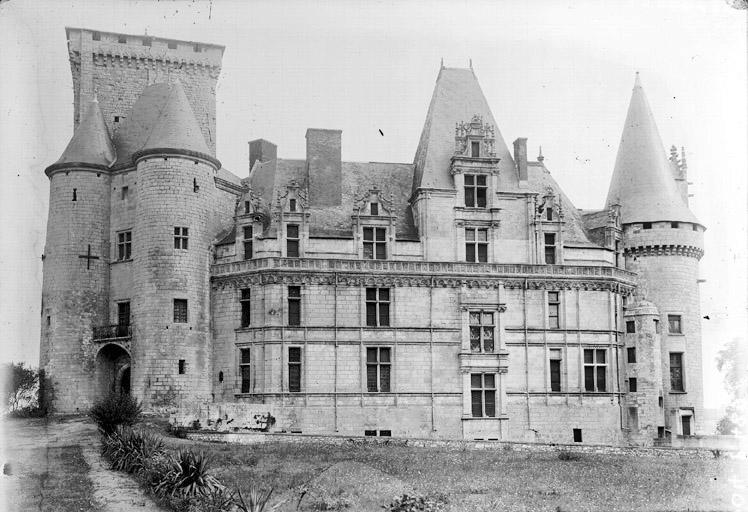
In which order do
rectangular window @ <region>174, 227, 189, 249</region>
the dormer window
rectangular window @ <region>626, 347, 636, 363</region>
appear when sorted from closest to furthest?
1. rectangular window @ <region>174, 227, 189, 249</region>
2. rectangular window @ <region>626, 347, 636, 363</region>
3. the dormer window

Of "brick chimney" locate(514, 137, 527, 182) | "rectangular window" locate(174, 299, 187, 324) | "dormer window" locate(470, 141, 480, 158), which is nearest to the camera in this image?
"rectangular window" locate(174, 299, 187, 324)

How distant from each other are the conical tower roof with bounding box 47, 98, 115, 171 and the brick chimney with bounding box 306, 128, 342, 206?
8.89m

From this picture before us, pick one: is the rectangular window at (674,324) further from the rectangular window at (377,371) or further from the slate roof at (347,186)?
the rectangular window at (377,371)

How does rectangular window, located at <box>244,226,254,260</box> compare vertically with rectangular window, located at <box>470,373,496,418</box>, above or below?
above

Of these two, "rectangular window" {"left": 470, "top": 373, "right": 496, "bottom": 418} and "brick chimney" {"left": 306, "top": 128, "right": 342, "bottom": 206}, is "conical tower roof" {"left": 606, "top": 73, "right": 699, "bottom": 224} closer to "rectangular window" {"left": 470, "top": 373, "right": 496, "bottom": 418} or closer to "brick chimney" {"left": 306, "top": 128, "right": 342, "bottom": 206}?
"rectangular window" {"left": 470, "top": 373, "right": 496, "bottom": 418}

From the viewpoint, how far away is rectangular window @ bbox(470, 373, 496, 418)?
133 feet

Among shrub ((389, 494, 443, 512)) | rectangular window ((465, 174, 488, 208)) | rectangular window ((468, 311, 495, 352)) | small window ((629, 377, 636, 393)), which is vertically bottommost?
shrub ((389, 494, 443, 512))

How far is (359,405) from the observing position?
39.9 m

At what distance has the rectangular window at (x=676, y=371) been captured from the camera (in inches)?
1698

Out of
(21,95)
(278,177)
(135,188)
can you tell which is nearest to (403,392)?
(278,177)

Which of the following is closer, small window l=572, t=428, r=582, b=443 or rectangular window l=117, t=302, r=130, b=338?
rectangular window l=117, t=302, r=130, b=338

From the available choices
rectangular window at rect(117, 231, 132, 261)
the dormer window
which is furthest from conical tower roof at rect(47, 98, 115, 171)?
the dormer window

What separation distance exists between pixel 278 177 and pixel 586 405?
1718cm

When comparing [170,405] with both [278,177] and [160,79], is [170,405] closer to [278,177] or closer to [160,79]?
[278,177]
